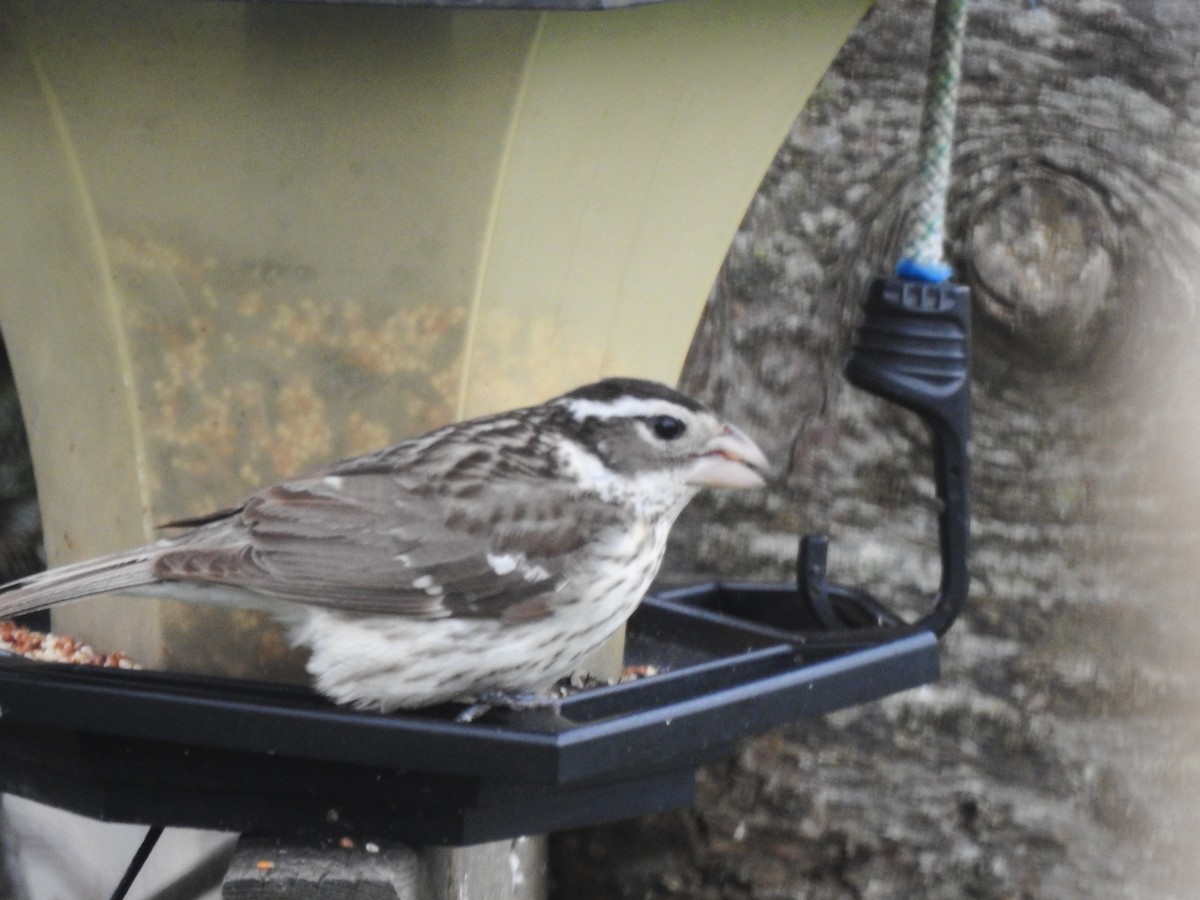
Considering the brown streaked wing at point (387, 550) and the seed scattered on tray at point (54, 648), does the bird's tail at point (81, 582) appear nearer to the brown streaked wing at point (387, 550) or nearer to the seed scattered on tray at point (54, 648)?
the brown streaked wing at point (387, 550)

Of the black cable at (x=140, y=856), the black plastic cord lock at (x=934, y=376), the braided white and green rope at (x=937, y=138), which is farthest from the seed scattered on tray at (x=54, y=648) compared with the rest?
the braided white and green rope at (x=937, y=138)

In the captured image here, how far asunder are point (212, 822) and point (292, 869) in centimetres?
10

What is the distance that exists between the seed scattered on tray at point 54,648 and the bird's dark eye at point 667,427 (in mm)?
744

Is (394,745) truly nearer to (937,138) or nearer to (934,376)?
(934,376)

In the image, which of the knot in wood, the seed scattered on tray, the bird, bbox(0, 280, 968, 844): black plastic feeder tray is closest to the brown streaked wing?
the bird

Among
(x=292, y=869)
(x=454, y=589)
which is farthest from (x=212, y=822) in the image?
(x=454, y=589)

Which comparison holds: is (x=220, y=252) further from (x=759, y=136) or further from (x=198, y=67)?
(x=759, y=136)

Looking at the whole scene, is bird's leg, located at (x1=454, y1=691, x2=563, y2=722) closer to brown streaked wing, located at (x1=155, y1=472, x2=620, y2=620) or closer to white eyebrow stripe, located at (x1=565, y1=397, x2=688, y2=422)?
brown streaked wing, located at (x1=155, y1=472, x2=620, y2=620)

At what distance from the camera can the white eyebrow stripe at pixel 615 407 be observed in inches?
82.9

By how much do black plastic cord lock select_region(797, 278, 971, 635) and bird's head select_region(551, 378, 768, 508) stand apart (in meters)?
0.18

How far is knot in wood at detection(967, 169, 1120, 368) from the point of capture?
267 centimetres

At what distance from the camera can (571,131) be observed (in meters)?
1.96

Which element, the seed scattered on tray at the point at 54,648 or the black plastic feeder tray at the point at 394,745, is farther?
the seed scattered on tray at the point at 54,648

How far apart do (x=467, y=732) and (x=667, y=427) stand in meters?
0.63
